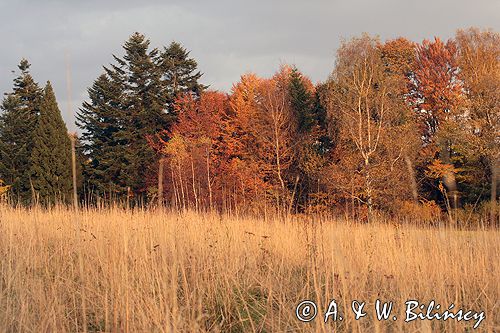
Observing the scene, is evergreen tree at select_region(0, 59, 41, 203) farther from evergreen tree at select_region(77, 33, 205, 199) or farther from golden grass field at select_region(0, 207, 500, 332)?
golden grass field at select_region(0, 207, 500, 332)

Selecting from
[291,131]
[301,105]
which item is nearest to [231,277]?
[291,131]

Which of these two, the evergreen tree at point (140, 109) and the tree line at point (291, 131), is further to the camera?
the evergreen tree at point (140, 109)

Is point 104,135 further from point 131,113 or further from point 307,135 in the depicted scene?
point 307,135

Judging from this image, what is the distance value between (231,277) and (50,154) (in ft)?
74.5

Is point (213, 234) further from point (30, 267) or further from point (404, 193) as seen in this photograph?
point (404, 193)

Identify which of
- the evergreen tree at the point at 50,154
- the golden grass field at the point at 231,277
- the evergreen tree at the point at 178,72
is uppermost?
the evergreen tree at the point at 178,72

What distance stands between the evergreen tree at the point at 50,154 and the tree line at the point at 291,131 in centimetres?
10

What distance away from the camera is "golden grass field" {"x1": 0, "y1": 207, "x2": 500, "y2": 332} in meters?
3.15

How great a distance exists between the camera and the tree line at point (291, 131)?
19.9 meters

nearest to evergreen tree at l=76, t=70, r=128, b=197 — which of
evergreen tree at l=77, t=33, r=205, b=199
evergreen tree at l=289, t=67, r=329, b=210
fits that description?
evergreen tree at l=77, t=33, r=205, b=199

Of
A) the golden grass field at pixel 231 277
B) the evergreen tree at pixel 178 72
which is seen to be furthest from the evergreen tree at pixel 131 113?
the golden grass field at pixel 231 277

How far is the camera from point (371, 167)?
66.3ft

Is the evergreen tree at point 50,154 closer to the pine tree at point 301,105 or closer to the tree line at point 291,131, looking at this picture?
the tree line at point 291,131

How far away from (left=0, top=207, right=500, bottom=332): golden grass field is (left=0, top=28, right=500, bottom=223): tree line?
830cm
